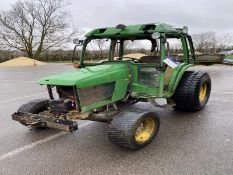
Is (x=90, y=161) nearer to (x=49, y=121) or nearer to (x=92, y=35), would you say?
(x=49, y=121)

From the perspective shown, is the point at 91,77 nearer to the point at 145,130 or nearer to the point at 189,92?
the point at 145,130

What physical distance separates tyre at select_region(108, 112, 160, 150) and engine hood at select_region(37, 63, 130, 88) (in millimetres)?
712

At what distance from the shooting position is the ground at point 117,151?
376cm

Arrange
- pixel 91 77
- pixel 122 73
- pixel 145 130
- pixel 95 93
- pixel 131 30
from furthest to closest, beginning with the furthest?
1. pixel 131 30
2. pixel 122 73
3. pixel 145 130
4. pixel 95 93
5. pixel 91 77

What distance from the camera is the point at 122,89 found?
199 inches

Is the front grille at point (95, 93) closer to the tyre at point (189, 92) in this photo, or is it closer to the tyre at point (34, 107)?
the tyre at point (34, 107)

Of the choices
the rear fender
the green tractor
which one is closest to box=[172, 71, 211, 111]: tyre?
the green tractor

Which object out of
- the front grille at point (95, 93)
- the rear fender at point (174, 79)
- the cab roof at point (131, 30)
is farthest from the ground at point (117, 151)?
the cab roof at point (131, 30)

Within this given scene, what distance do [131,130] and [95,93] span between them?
2.96ft

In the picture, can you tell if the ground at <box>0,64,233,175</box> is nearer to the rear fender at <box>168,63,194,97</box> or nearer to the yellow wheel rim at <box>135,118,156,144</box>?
the yellow wheel rim at <box>135,118,156,144</box>

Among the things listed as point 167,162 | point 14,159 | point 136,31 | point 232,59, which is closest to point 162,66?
point 136,31

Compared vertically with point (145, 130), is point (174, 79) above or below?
above

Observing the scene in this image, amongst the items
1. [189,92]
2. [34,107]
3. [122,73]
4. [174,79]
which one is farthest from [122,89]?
[189,92]

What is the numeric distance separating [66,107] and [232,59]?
21.5m
